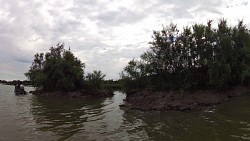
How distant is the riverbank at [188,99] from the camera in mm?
32156

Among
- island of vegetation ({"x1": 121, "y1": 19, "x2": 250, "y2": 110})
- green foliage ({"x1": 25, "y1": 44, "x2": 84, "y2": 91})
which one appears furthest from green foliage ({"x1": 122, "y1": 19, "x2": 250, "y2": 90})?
green foliage ({"x1": 25, "y1": 44, "x2": 84, "y2": 91})

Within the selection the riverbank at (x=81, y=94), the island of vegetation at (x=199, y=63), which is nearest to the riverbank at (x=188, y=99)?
the island of vegetation at (x=199, y=63)

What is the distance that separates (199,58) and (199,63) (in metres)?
0.72

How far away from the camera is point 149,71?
4678 cm

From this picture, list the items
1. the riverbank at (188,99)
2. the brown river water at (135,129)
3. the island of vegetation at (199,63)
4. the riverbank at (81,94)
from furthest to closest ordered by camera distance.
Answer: the riverbank at (81,94) < the island of vegetation at (199,63) < the riverbank at (188,99) < the brown river water at (135,129)

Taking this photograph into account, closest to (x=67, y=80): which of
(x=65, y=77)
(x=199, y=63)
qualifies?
(x=65, y=77)

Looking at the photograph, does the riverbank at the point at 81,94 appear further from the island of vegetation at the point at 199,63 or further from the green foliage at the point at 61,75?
the island of vegetation at the point at 199,63

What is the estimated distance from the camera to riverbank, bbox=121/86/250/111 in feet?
105

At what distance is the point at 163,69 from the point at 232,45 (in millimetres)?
10357

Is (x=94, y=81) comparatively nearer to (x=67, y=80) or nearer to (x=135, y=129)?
(x=67, y=80)

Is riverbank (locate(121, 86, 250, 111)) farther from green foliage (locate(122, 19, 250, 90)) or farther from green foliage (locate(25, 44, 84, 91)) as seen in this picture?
green foliage (locate(25, 44, 84, 91))

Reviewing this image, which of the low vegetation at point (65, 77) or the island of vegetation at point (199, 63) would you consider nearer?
the island of vegetation at point (199, 63)

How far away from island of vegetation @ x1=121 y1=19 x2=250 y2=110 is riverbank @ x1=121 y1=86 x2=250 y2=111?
127 mm

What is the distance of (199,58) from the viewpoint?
43469mm
